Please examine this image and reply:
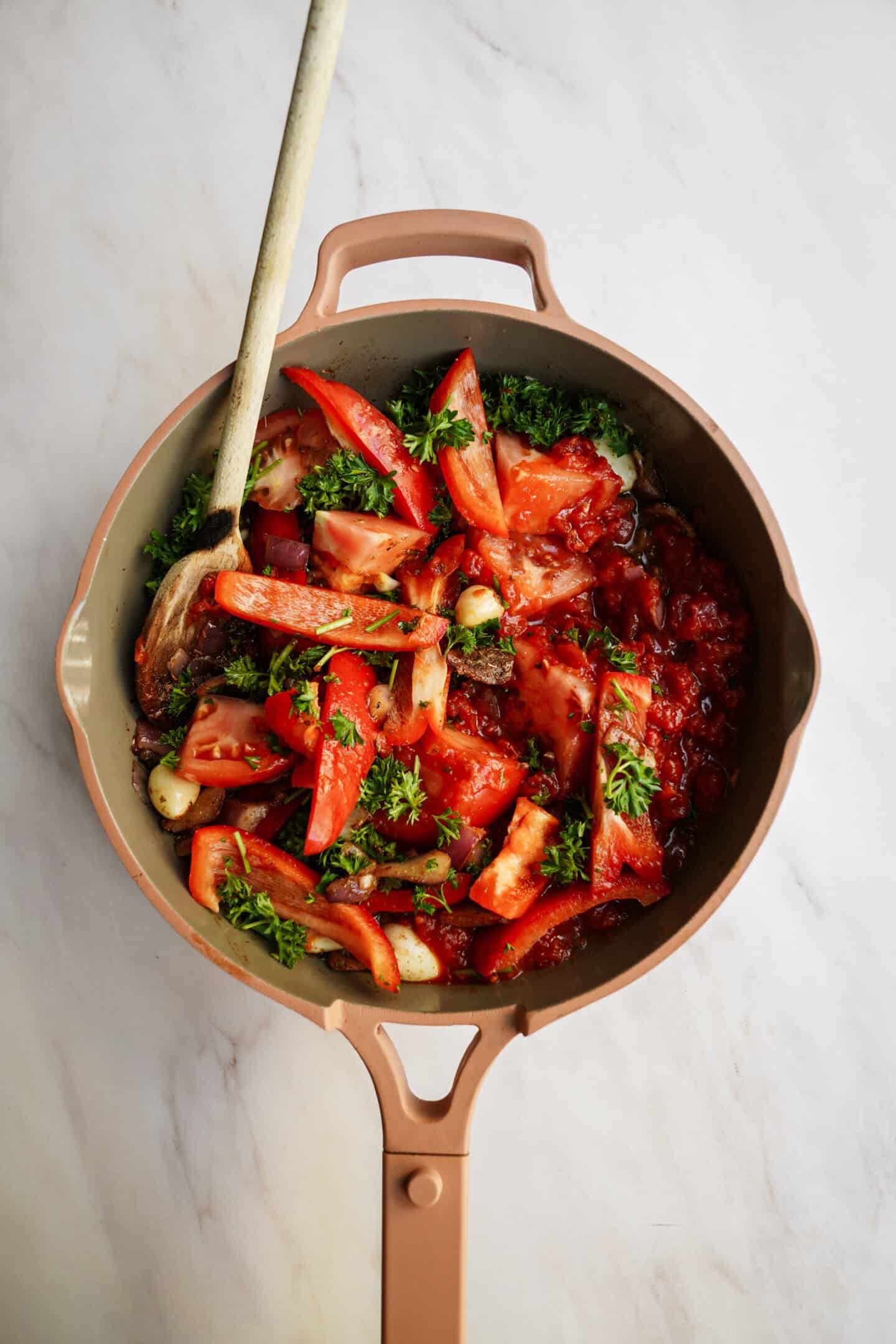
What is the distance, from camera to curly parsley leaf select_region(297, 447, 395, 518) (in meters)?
2.22

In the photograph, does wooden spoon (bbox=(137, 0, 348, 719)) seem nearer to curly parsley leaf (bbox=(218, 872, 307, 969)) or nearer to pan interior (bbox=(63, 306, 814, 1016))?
pan interior (bbox=(63, 306, 814, 1016))

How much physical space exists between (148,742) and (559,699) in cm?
97

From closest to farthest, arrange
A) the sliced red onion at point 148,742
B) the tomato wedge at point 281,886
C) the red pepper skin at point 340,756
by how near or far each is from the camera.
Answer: the red pepper skin at point 340,756 < the tomato wedge at point 281,886 < the sliced red onion at point 148,742

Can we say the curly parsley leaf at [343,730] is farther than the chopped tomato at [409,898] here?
No

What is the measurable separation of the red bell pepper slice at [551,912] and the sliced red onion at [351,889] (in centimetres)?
32

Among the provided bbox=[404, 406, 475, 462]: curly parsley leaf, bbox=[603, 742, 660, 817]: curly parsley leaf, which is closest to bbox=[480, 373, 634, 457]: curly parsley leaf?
bbox=[404, 406, 475, 462]: curly parsley leaf

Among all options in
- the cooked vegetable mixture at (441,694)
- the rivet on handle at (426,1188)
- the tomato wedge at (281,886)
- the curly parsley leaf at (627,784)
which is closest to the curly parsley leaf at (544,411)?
the cooked vegetable mixture at (441,694)

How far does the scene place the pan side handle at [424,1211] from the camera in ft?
6.37

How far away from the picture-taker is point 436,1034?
254cm

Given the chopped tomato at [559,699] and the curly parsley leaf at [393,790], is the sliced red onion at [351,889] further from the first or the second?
the chopped tomato at [559,699]

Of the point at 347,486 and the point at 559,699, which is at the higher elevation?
the point at 347,486

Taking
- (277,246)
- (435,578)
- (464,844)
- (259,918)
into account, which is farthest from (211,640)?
(277,246)

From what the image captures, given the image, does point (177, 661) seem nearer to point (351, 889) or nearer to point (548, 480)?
point (351, 889)

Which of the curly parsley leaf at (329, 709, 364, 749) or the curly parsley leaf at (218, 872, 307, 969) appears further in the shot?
the curly parsley leaf at (218, 872, 307, 969)
